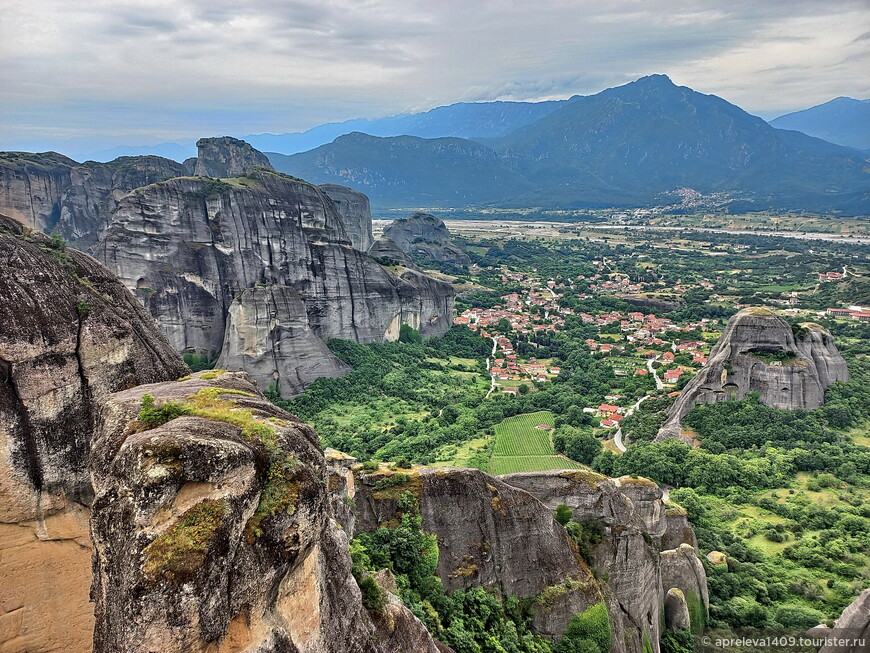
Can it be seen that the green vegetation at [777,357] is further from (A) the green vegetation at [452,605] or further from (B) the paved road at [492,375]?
(A) the green vegetation at [452,605]

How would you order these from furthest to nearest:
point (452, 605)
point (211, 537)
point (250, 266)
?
point (250, 266) → point (452, 605) → point (211, 537)

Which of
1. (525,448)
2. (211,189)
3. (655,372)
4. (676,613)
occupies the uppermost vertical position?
(211,189)

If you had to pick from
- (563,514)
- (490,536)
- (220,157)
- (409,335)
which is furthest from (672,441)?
(220,157)

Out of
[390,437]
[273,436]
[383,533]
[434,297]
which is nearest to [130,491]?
[273,436]

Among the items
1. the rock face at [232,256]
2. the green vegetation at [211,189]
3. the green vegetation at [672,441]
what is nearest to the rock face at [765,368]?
the green vegetation at [672,441]

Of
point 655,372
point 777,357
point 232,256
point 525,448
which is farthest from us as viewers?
point 655,372

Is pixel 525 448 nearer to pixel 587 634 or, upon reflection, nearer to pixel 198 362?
pixel 587 634

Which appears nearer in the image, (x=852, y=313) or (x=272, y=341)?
(x=272, y=341)

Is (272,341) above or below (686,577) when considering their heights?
above
